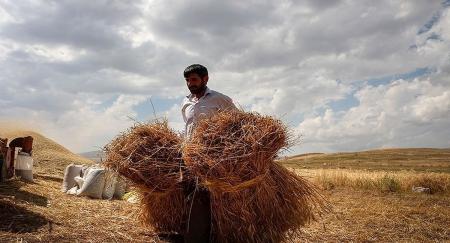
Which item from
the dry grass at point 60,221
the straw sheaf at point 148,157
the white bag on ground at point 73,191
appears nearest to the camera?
the straw sheaf at point 148,157

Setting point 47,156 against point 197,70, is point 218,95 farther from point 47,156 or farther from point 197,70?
point 47,156

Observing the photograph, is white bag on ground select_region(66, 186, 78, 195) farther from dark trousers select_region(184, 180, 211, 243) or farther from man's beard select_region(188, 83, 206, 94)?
dark trousers select_region(184, 180, 211, 243)

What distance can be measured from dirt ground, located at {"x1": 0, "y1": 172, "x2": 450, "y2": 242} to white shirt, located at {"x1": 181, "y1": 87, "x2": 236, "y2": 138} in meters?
1.46

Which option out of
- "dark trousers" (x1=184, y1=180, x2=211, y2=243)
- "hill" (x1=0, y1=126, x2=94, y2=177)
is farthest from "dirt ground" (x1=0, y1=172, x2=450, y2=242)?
"hill" (x1=0, y1=126, x2=94, y2=177)

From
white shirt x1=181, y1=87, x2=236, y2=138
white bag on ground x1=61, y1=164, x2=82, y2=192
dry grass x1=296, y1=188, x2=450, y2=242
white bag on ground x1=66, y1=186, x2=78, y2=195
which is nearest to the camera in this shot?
white shirt x1=181, y1=87, x2=236, y2=138

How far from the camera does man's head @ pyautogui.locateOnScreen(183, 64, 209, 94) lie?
16.5ft

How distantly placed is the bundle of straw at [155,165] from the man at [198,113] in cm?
23

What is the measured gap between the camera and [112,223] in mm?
5703

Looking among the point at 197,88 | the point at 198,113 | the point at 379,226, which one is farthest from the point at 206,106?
the point at 379,226

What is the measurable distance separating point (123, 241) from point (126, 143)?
1.09 meters

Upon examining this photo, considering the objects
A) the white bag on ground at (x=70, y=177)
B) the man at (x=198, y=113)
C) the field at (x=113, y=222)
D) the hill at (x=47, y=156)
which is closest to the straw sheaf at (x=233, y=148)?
the man at (x=198, y=113)

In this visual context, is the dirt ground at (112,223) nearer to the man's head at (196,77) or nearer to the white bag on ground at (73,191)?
the white bag on ground at (73,191)

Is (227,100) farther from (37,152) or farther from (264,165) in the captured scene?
(37,152)

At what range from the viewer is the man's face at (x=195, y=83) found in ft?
16.5
